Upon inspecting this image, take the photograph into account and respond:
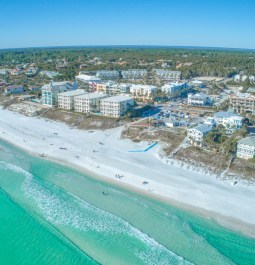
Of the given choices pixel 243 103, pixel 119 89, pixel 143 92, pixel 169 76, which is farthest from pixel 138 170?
pixel 169 76

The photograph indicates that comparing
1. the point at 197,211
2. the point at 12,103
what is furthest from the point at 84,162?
the point at 12,103

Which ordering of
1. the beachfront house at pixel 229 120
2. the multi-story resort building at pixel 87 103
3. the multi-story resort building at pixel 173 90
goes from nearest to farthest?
the beachfront house at pixel 229 120 < the multi-story resort building at pixel 87 103 < the multi-story resort building at pixel 173 90

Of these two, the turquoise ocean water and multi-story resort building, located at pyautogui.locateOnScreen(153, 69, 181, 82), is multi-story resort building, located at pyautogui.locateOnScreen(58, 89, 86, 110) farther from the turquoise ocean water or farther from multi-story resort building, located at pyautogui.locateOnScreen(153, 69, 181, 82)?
multi-story resort building, located at pyautogui.locateOnScreen(153, 69, 181, 82)

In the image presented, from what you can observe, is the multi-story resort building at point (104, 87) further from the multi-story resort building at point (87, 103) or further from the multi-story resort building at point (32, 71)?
the multi-story resort building at point (32, 71)

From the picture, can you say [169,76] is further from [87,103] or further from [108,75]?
[87,103]

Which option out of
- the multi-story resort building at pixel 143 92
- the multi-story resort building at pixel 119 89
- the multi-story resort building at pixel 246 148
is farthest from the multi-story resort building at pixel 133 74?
the multi-story resort building at pixel 246 148

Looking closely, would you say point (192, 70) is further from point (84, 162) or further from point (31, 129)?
point (84, 162)

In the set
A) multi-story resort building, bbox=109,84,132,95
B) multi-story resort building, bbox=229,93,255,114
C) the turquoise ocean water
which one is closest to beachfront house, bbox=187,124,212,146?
the turquoise ocean water
